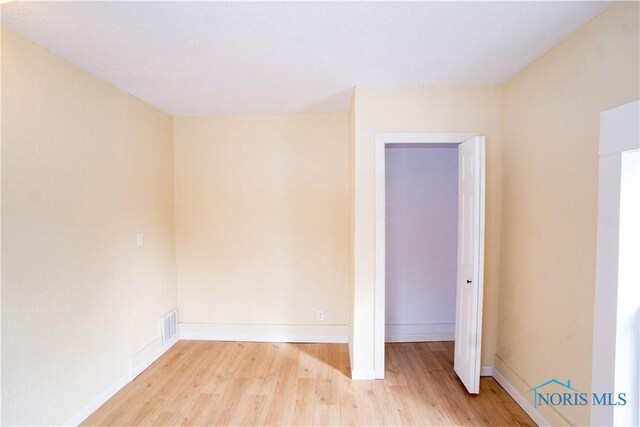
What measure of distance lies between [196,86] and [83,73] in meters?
0.77

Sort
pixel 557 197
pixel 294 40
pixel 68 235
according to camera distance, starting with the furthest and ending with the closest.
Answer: pixel 68 235
pixel 557 197
pixel 294 40

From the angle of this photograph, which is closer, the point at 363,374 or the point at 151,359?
the point at 363,374

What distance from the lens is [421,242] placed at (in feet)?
11.0

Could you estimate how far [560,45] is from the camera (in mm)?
1782

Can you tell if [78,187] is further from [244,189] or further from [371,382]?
[371,382]

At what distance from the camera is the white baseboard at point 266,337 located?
3.17m

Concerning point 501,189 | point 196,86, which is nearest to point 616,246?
point 501,189

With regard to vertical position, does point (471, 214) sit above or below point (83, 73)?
below

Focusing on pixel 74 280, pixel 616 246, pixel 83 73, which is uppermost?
pixel 83 73

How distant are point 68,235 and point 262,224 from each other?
Result: 1662 mm

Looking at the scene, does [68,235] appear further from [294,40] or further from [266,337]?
[266,337]

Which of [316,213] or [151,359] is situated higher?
[316,213]

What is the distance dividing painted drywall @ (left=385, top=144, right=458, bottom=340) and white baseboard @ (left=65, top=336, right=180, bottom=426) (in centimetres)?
249

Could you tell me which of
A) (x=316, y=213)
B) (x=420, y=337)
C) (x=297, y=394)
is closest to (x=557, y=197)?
(x=316, y=213)
